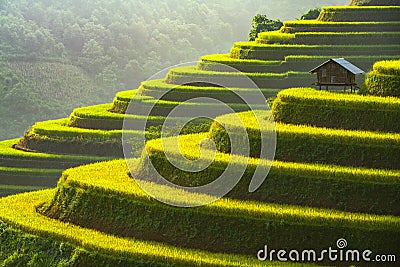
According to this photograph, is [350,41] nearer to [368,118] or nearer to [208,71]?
[208,71]

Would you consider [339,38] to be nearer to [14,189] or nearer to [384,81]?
[14,189]

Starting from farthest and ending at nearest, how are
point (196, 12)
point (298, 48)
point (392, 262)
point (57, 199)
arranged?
point (196, 12)
point (298, 48)
point (57, 199)
point (392, 262)

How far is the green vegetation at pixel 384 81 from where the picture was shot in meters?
24.1

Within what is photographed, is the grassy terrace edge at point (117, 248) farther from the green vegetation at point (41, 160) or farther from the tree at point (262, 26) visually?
the tree at point (262, 26)

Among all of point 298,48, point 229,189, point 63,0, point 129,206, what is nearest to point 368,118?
point 229,189

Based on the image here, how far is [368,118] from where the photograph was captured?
22812 millimetres

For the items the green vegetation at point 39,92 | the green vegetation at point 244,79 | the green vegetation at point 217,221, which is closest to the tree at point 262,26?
the green vegetation at point 244,79

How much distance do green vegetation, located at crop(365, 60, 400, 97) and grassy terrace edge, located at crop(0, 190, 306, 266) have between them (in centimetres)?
605

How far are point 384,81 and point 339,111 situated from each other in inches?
73.0

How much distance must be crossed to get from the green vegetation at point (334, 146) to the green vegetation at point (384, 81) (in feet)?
7.09

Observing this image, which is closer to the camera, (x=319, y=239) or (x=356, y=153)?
(x=319, y=239)

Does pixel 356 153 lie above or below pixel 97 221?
above

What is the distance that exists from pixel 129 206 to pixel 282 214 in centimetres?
355

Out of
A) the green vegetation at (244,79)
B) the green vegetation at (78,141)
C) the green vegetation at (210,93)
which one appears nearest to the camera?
the green vegetation at (210,93)
